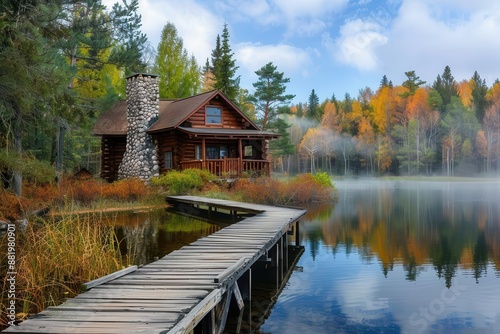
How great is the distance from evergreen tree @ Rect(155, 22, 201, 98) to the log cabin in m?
9.82

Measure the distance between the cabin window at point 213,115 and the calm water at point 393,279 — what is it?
39.1 ft

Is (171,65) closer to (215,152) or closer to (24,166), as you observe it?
(215,152)

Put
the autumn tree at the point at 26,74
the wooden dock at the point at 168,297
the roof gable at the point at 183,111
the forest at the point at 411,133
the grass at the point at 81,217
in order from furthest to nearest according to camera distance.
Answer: the forest at the point at 411,133, the roof gable at the point at 183,111, the autumn tree at the point at 26,74, the grass at the point at 81,217, the wooden dock at the point at 168,297

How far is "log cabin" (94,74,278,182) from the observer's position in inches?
1095

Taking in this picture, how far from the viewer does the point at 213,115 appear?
29.6 meters

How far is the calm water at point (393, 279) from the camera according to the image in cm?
791

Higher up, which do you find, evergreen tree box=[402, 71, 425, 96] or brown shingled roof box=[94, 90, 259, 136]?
evergreen tree box=[402, 71, 425, 96]

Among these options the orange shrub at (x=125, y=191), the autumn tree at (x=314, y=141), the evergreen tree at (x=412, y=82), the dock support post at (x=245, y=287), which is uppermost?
the evergreen tree at (x=412, y=82)

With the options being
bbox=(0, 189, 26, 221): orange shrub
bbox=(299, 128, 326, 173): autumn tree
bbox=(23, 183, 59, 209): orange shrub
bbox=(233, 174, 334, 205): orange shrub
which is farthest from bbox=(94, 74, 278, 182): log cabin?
bbox=(299, 128, 326, 173): autumn tree

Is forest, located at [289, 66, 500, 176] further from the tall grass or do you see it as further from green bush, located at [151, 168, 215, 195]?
the tall grass

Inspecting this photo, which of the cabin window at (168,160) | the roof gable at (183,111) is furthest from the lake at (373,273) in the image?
the cabin window at (168,160)

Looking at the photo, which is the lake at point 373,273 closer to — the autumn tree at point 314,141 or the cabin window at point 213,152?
the cabin window at point 213,152

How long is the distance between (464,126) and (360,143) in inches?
571

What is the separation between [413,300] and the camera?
9.12 meters
